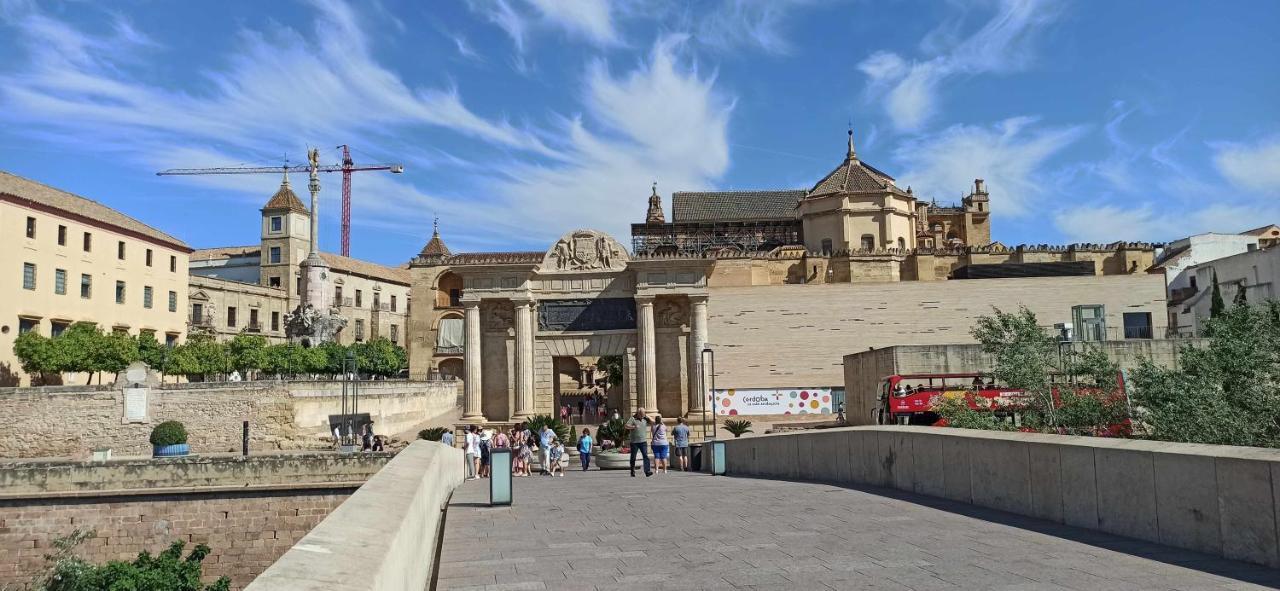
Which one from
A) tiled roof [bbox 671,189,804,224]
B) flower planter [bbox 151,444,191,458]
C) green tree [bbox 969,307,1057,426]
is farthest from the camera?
tiled roof [bbox 671,189,804,224]

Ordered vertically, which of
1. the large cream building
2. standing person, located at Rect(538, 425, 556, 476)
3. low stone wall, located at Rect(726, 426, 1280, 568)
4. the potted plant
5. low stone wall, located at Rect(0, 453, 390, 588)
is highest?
the large cream building

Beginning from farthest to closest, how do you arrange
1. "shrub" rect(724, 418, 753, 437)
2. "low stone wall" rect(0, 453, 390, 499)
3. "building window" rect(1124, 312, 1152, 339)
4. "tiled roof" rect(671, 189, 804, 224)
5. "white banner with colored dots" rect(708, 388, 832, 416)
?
"tiled roof" rect(671, 189, 804, 224)
"building window" rect(1124, 312, 1152, 339)
"white banner with colored dots" rect(708, 388, 832, 416)
"shrub" rect(724, 418, 753, 437)
"low stone wall" rect(0, 453, 390, 499)

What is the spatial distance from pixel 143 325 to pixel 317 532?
61049 mm

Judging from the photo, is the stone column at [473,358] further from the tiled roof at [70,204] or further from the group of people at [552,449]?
the tiled roof at [70,204]

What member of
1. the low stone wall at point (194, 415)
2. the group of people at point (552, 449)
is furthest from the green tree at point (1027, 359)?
the low stone wall at point (194, 415)

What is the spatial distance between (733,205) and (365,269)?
37168 millimetres

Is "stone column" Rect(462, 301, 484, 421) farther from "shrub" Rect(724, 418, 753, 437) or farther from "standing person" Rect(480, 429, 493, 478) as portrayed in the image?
"standing person" Rect(480, 429, 493, 478)

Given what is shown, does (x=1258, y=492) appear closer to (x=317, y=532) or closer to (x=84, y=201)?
(x=317, y=532)

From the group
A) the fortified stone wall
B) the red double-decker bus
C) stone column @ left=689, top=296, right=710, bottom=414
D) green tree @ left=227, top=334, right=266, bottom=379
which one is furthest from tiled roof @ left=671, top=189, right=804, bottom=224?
the red double-decker bus

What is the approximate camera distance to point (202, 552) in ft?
71.3

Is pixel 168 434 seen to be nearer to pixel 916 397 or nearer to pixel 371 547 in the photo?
pixel 916 397

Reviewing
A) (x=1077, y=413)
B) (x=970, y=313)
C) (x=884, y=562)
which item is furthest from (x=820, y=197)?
(x=884, y=562)

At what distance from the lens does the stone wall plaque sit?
4256cm

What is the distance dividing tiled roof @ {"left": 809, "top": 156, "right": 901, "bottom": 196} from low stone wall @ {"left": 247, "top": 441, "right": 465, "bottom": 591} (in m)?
58.6
